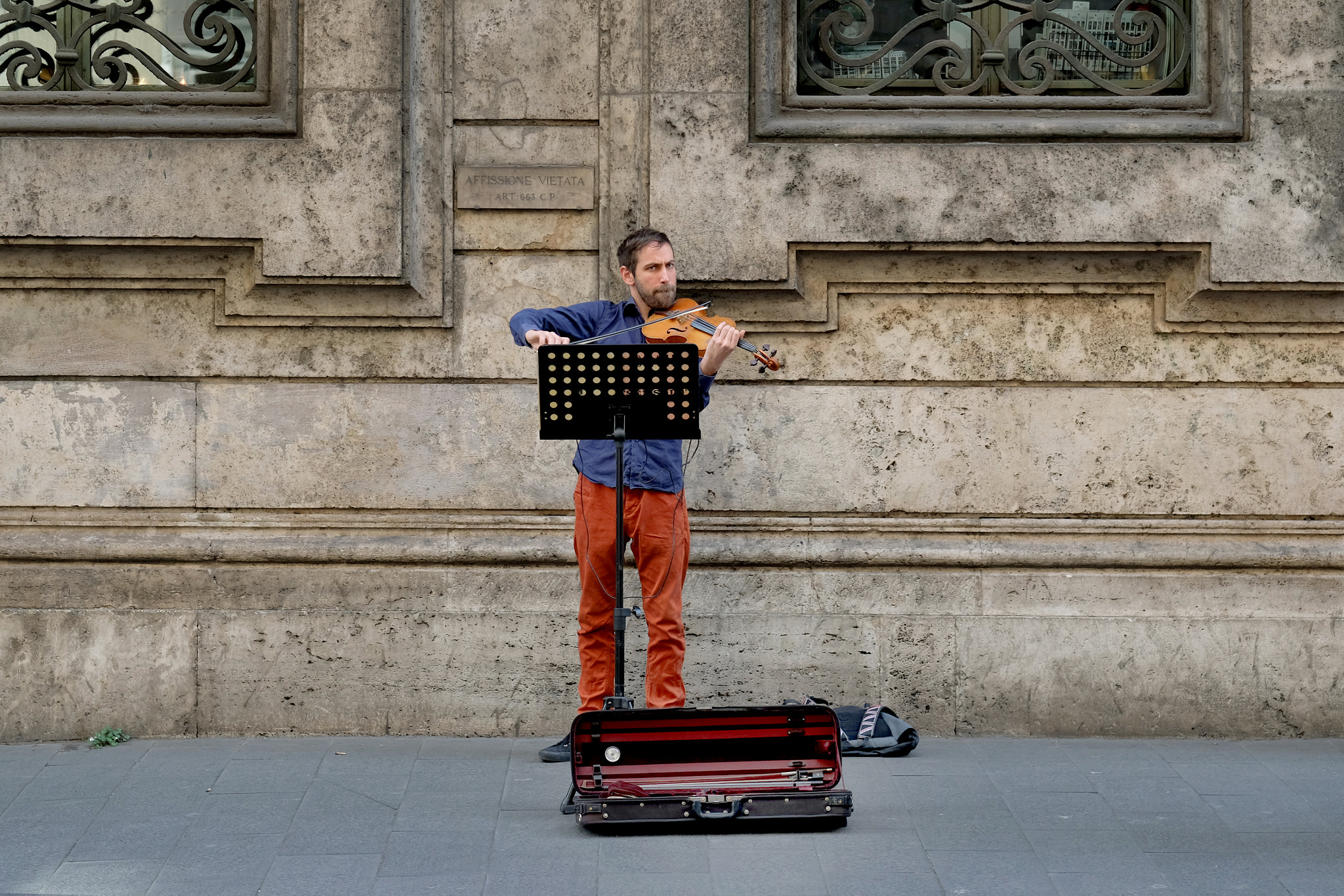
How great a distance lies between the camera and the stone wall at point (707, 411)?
21.7ft

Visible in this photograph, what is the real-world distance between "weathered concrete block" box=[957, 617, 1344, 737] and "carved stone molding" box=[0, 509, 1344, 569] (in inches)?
10.9

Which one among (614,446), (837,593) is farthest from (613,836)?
(837,593)

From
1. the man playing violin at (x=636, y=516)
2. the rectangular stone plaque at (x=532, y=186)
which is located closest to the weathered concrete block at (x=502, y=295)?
the rectangular stone plaque at (x=532, y=186)

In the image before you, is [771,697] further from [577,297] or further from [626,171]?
[626,171]

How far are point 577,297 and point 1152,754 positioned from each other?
3.00 m

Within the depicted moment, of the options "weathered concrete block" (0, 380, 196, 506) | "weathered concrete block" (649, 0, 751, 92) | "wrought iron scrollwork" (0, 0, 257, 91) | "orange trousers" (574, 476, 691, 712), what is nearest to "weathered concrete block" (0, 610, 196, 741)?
"weathered concrete block" (0, 380, 196, 506)

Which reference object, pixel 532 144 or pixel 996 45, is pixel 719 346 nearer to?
pixel 532 144

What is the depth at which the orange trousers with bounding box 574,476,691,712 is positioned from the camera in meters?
6.00

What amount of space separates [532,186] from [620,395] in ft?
5.43

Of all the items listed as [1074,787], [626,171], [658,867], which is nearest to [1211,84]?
[626,171]

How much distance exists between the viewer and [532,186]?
6637 millimetres

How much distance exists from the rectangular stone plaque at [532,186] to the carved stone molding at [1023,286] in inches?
23.5

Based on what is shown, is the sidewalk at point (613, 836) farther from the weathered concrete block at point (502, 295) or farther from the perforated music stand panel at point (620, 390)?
the weathered concrete block at point (502, 295)

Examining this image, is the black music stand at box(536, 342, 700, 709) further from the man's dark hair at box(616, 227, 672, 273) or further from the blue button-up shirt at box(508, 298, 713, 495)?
the man's dark hair at box(616, 227, 672, 273)
